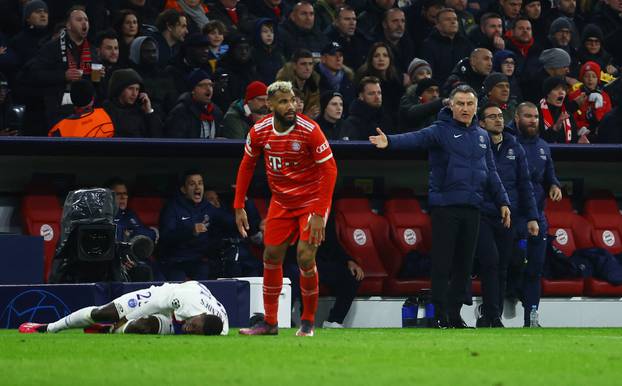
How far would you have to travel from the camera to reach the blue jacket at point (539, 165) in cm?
1456

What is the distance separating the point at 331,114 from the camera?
→ 15.7m

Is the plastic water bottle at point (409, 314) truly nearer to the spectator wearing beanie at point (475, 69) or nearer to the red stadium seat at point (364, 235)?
the red stadium seat at point (364, 235)

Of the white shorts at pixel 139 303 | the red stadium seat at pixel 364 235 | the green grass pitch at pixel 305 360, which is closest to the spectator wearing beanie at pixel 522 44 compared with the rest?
the red stadium seat at pixel 364 235

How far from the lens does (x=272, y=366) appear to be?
748cm

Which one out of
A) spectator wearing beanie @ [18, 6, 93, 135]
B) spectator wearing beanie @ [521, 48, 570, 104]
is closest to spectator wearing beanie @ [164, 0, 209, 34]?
spectator wearing beanie @ [18, 6, 93, 135]

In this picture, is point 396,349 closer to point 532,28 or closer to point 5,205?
point 5,205

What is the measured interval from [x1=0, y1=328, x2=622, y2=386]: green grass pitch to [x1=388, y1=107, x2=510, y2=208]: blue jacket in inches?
89.8

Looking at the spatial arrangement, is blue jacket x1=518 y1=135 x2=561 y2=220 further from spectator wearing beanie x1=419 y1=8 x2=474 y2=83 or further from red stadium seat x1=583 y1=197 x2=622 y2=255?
spectator wearing beanie x1=419 y1=8 x2=474 y2=83

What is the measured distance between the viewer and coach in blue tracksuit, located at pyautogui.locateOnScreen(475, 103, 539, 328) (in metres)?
13.5

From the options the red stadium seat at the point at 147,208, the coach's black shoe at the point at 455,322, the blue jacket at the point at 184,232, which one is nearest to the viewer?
the coach's black shoe at the point at 455,322

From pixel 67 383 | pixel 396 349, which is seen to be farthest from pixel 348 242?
pixel 67 383

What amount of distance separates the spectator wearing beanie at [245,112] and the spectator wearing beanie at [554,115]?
138 inches

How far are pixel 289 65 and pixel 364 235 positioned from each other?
213cm

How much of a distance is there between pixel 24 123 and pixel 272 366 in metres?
8.17
